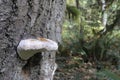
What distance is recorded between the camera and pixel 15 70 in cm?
103

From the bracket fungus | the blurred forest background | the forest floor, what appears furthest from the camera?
the blurred forest background

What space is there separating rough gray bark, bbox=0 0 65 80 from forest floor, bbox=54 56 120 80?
380cm

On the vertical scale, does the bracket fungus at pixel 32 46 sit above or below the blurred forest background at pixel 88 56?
above

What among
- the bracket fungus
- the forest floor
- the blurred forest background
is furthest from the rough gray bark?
the blurred forest background

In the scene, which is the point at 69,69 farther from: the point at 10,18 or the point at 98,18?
the point at 98,18

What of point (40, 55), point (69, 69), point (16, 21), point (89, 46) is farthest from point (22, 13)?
point (89, 46)

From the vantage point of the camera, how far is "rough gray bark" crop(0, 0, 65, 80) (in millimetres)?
981

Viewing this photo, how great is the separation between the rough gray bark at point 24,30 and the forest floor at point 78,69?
150 inches

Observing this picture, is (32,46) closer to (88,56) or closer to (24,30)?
(24,30)

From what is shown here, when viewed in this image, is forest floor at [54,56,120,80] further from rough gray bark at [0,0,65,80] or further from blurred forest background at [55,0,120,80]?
rough gray bark at [0,0,65,80]

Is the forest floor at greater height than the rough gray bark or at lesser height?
lesser

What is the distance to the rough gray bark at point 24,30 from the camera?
981 mm

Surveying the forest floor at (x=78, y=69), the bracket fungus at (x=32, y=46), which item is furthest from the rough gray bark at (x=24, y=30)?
the forest floor at (x=78, y=69)

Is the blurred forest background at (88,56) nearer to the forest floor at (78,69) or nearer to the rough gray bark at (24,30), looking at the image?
the forest floor at (78,69)
